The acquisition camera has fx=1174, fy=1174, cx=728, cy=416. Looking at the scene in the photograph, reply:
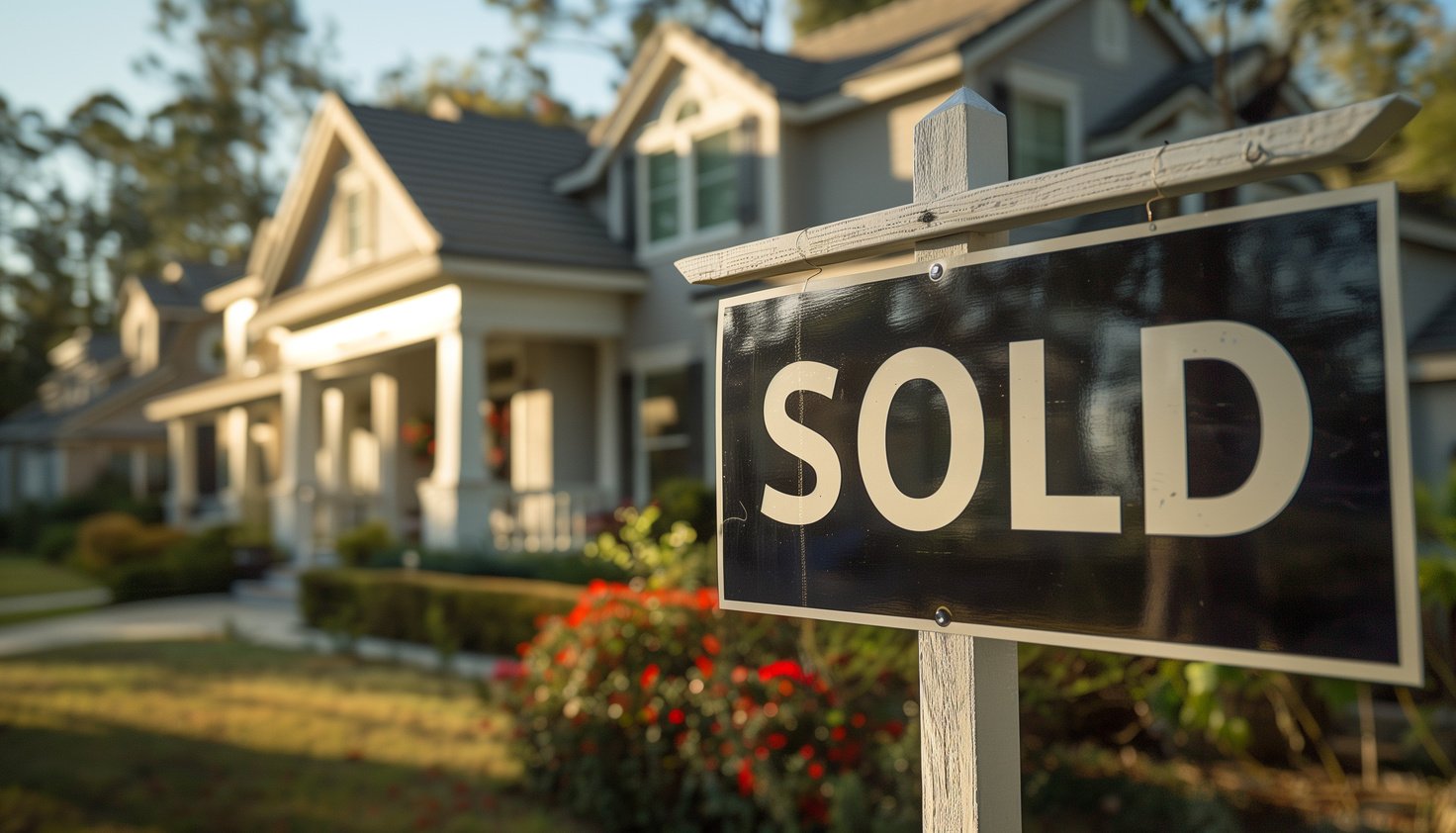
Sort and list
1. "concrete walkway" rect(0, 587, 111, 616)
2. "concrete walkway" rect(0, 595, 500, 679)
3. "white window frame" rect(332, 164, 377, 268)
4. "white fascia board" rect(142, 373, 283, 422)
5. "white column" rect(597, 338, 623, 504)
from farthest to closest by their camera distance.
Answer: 1. "white fascia board" rect(142, 373, 283, 422)
2. "concrete walkway" rect(0, 587, 111, 616)
3. "white window frame" rect(332, 164, 377, 268)
4. "white column" rect(597, 338, 623, 504)
5. "concrete walkway" rect(0, 595, 500, 679)

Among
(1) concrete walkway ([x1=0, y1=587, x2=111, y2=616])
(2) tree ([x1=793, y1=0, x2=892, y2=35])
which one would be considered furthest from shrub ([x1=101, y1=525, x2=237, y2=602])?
(2) tree ([x1=793, y1=0, x2=892, y2=35])

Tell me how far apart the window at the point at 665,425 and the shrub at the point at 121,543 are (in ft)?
38.4

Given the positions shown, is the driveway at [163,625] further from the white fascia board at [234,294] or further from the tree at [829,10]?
the tree at [829,10]

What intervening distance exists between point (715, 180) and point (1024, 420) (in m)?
12.1

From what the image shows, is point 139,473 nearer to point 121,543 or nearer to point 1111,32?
point 121,543

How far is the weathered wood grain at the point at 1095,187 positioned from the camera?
4.87 ft

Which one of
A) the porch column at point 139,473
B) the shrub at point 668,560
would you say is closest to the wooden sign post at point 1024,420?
the shrub at point 668,560

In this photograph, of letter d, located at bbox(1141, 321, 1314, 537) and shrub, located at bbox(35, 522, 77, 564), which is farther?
shrub, located at bbox(35, 522, 77, 564)

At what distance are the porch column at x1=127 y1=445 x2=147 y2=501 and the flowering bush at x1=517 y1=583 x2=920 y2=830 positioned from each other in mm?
29731

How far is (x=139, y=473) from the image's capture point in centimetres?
3244

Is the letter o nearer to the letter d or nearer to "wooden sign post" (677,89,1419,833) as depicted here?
"wooden sign post" (677,89,1419,833)

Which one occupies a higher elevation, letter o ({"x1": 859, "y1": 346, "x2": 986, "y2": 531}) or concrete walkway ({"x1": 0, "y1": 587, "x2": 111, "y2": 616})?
letter o ({"x1": 859, "y1": 346, "x2": 986, "y2": 531})

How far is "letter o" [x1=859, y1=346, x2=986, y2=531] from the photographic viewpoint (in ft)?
5.99

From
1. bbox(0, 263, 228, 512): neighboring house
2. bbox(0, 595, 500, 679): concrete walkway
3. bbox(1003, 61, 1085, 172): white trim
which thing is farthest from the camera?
bbox(0, 263, 228, 512): neighboring house
